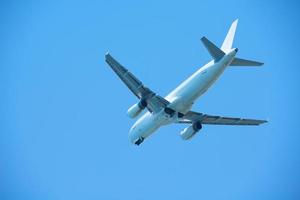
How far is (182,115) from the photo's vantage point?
53.1 meters

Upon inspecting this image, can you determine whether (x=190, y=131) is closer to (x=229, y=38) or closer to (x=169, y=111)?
(x=169, y=111)

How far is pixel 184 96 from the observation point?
50438 mm

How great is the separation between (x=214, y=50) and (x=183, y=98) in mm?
5167

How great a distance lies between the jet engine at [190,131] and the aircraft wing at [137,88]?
5072mm

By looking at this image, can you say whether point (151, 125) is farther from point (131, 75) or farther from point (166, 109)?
point (131, 75)

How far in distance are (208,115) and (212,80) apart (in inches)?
345

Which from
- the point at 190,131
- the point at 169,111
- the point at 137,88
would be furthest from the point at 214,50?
the point at 190,131

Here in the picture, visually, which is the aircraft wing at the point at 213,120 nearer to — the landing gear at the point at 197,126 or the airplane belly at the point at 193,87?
the landing gear at the point at 197,126

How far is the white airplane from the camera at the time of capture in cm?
4850

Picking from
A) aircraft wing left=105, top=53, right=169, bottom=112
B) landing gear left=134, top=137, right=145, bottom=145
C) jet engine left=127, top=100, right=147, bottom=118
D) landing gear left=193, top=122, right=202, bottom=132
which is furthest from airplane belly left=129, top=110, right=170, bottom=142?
landing gear left=193, top=122, right=202, bottom=132

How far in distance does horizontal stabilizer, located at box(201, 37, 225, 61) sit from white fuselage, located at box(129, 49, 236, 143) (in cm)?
34

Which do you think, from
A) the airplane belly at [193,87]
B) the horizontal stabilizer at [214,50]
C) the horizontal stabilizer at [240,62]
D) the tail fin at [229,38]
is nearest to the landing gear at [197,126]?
the airplane belly at [193,87]

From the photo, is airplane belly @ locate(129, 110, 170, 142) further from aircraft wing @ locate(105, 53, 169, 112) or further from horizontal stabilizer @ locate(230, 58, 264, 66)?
horizontal stabilizer @ locate(230, 58, 264, 66)

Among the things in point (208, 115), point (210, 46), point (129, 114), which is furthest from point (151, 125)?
point (210, 46)
